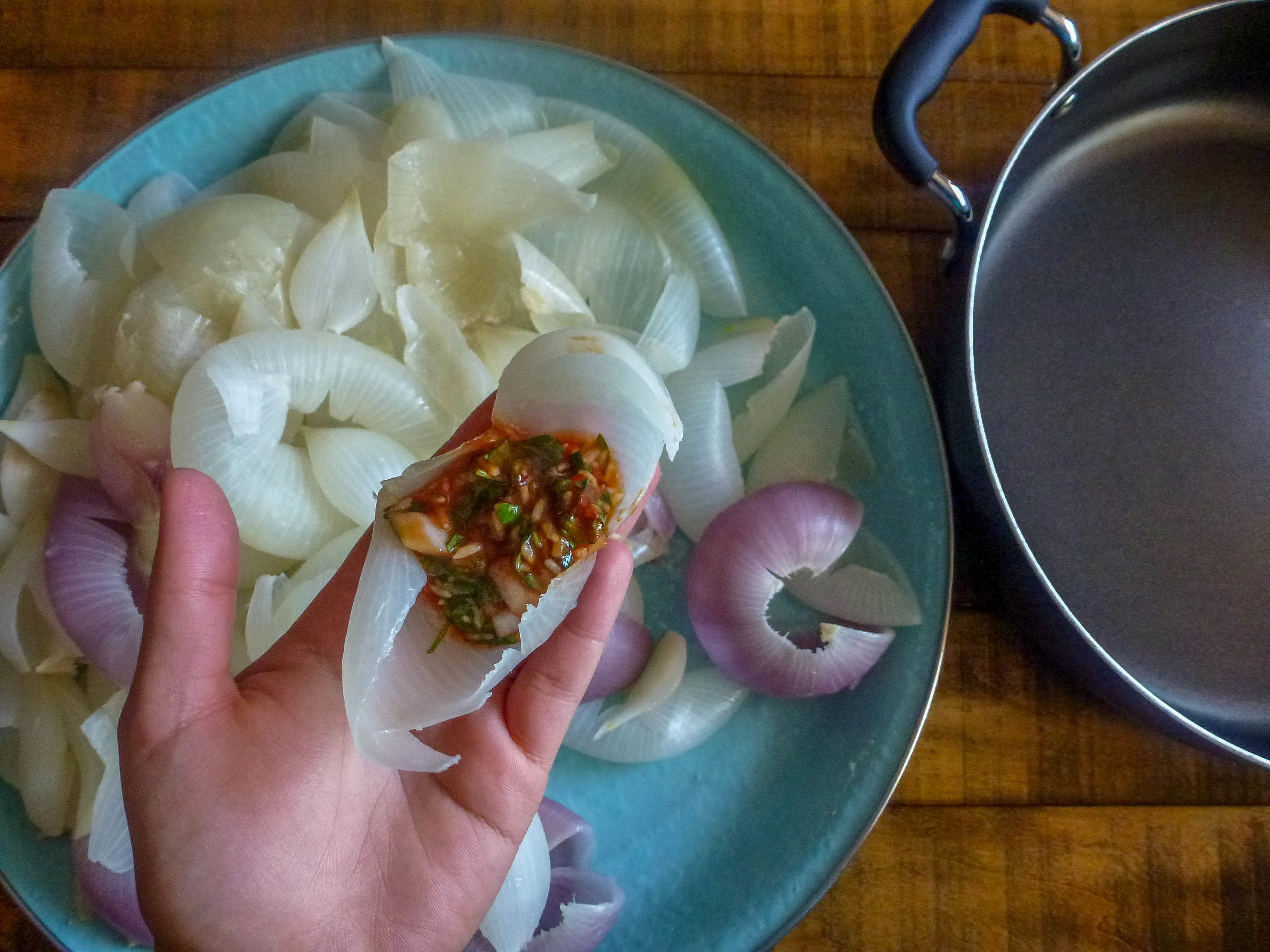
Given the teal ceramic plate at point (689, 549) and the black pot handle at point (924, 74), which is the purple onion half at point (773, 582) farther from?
the black pot handle at point (924, 74)

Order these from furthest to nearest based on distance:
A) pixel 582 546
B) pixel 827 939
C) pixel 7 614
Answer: pixel 827 939 → pixel 7 614 → pixel 582 546

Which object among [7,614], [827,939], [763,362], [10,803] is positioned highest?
[763,362]

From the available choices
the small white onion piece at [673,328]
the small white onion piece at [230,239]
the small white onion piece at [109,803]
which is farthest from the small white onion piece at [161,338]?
the small white onion piece at [673,328]

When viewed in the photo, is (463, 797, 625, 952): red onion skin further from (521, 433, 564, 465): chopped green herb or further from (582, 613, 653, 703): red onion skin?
(521, 433, 564, 465): chopped green herb

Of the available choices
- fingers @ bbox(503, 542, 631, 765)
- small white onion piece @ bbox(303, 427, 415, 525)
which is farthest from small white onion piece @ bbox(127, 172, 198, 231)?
fingers @ bbox(503, 542, 631, 765)

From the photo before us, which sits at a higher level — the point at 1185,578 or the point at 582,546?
the point at 582,546

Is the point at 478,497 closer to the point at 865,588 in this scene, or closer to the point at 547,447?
the point at 547,447

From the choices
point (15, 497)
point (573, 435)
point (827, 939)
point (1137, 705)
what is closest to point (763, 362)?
point (573, 435)

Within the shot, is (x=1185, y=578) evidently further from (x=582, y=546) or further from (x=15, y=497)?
(x=15, y=497)
